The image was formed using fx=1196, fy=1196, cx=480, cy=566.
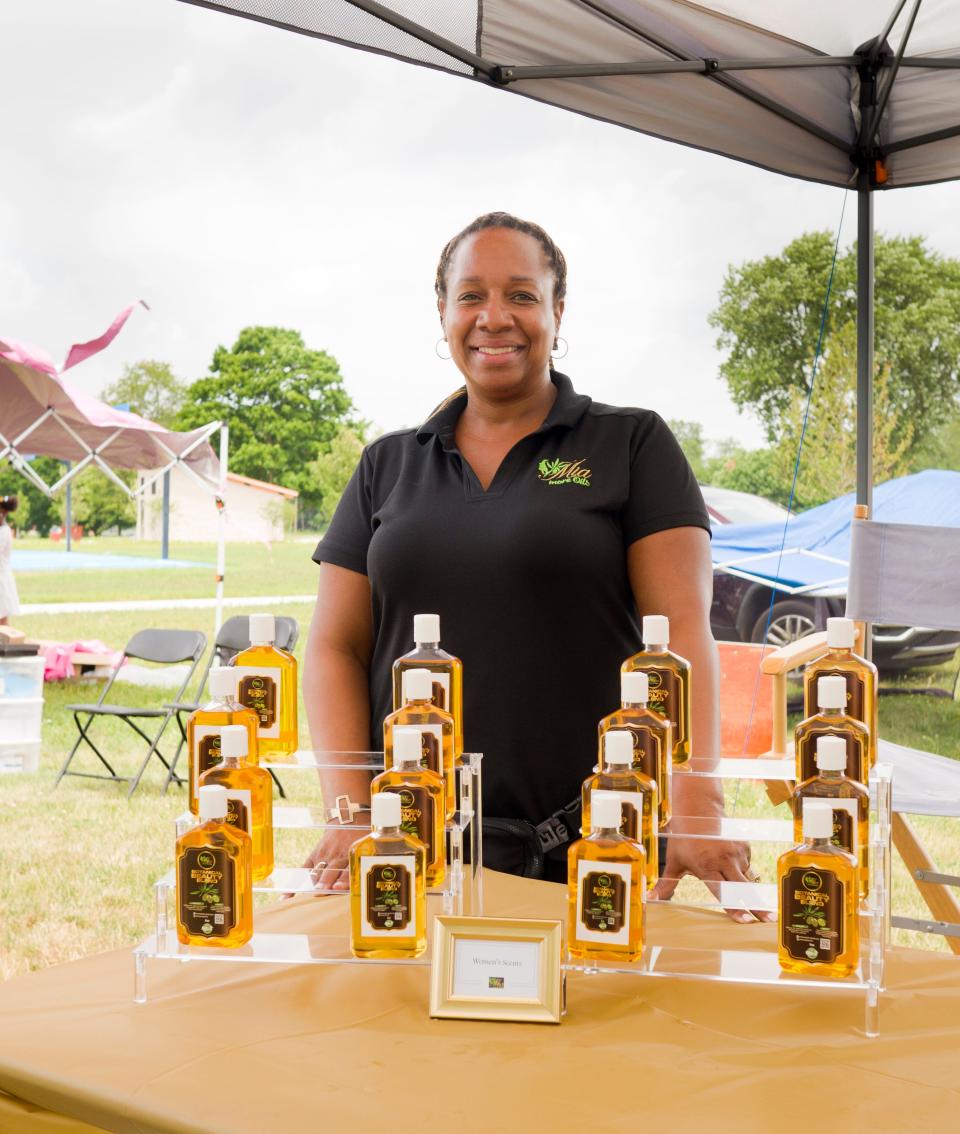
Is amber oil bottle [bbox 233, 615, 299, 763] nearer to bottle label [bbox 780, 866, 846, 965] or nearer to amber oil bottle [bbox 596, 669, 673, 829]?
amber oil bottle [bbox 596, 669, 673, 829]

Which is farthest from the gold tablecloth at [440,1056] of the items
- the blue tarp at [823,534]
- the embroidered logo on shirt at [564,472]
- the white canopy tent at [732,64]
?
the blue tarp at [823,534]

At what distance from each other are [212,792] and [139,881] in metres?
3.19

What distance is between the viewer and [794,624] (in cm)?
781

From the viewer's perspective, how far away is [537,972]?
35.6 inches

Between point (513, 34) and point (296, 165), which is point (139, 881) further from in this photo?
point (296, 165)

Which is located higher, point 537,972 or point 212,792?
point 212,792

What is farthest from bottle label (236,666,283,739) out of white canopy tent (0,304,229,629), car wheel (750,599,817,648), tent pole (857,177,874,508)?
car wheel (750,599,817,648)

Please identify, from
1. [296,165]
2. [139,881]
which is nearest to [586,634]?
[139,881]

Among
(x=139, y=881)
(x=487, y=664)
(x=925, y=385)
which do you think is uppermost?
(x=925, y=385)

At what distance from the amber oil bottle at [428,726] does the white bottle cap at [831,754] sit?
1.06ft

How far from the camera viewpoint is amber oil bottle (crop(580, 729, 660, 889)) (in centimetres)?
93

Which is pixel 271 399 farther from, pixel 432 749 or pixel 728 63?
pixel 432 749

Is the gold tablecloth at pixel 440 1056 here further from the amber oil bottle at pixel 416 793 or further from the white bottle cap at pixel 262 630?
the white bottle cap at pixel 262 630

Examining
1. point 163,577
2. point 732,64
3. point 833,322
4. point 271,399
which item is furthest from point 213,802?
point 271,399
